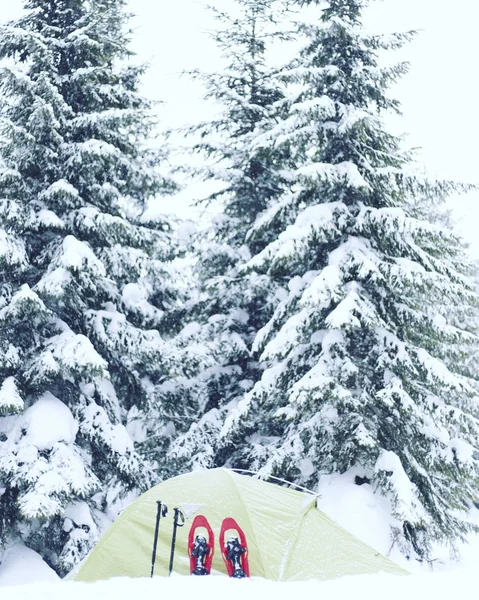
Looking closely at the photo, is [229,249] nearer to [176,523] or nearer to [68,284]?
[68,284]

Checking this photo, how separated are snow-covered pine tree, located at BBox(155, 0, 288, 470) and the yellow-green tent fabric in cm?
545

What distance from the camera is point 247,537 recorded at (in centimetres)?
875

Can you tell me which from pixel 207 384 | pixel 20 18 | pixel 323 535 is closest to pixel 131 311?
pixel 207 384

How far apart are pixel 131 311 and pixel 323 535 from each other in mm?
7883

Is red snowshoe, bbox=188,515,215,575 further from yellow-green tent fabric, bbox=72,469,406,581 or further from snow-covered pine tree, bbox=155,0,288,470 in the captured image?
snow-covered pine tree, bbox=155,0,288,470

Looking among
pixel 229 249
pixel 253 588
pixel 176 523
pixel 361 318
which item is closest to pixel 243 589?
pixel 253 588

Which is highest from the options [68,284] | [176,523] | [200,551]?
[68,284]

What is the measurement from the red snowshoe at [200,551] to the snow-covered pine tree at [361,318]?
3.43 meters

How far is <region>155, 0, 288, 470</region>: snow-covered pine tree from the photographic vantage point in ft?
51.5

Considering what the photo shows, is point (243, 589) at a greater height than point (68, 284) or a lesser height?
lesser

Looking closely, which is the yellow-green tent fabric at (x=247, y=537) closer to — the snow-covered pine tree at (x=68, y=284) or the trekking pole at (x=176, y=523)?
the trekking pole at (x=176, y=523)

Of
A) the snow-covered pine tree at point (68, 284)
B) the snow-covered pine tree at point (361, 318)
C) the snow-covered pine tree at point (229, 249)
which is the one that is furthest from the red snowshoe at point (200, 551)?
the snow-covered pine tree at point (229, 249)

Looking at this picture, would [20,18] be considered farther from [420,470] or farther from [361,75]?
[420,470]

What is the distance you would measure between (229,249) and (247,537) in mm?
8943
